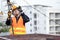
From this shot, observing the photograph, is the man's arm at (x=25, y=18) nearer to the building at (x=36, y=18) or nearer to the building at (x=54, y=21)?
the building at (x=36, y=18)

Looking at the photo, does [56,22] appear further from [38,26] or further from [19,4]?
[19,4]

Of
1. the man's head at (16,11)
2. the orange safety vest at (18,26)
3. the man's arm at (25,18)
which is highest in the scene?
the man's head at (16,11)

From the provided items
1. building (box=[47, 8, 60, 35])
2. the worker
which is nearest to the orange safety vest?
the worker

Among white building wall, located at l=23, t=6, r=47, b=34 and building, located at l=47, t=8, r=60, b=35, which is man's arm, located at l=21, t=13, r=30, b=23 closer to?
white building wall, located at l=23, t=6, r=47, b=34

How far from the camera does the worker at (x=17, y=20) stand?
2023 millimetres

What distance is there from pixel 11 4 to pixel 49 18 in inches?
11.6

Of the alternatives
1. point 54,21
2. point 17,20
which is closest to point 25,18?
point 17,20

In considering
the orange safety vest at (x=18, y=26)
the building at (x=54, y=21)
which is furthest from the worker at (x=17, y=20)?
the building at (x=54, y=21)

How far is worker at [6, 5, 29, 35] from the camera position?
202 cm

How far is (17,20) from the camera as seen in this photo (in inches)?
80.0

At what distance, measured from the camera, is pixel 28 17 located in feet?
6.80

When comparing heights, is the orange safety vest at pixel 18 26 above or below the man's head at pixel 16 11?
below

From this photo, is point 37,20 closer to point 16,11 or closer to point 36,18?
point 36,18

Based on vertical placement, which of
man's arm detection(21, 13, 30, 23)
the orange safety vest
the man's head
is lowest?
the orange safety vest
